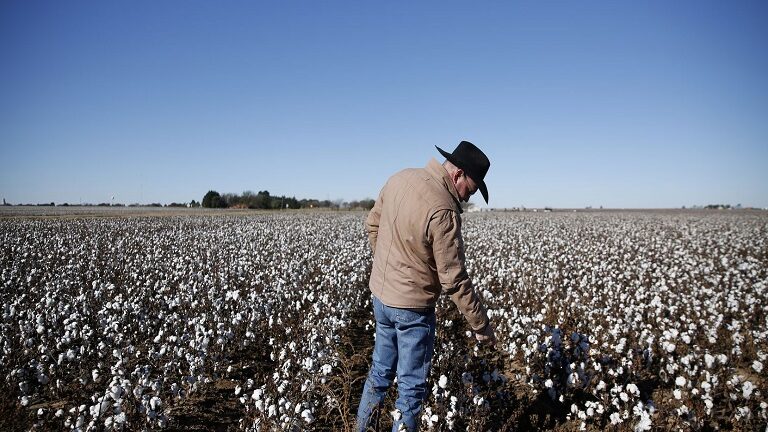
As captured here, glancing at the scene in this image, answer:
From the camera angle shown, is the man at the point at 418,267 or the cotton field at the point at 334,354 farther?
the cotton field at the point at 334,354

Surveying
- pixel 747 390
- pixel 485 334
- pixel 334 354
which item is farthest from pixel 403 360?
pixel 747 390

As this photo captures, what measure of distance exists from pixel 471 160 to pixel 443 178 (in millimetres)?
240

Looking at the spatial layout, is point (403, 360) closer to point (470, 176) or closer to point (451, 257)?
point (451, 257)

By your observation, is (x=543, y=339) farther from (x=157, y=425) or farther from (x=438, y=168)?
(x=157, y=425)

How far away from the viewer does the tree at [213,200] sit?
77.6 m

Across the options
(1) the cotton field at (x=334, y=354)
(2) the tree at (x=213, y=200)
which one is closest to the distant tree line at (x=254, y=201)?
(2) the tree at (x=213, y=200)

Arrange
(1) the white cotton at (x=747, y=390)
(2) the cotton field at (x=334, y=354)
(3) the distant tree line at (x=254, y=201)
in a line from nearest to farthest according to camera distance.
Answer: (2) the cotton field at (x=334, y=354)
(1) the white cotton at (x=747, y=390)
(3) the distant tree line at (x=254, y=201)

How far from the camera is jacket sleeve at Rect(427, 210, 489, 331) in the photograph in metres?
2.69

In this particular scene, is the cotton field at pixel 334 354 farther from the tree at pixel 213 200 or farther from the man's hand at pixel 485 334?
the tree at pixel 213 200

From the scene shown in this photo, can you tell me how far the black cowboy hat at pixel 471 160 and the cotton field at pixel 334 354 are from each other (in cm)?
206

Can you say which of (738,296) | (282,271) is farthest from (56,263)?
(738,296)

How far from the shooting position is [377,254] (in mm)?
3244

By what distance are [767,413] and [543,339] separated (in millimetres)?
2381

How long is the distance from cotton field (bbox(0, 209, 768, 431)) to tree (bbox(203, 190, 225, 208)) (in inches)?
2787
